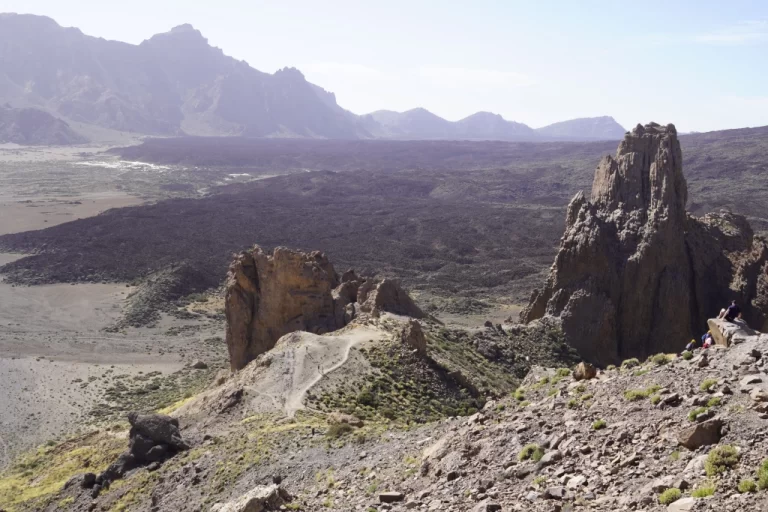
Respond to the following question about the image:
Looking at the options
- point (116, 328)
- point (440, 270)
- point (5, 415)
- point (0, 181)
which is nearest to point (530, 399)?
point (5, 415)

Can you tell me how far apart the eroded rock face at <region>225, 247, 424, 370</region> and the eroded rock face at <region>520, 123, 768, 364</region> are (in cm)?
937

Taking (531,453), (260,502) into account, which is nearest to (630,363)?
(531,453)

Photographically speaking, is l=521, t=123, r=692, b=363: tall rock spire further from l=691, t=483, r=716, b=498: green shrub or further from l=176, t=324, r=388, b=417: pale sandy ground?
l=691, t=483, r=716, b=498: green shrub

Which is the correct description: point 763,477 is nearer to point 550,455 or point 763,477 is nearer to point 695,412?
point 695,412

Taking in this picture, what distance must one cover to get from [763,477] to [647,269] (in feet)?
94.3

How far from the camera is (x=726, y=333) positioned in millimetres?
14234

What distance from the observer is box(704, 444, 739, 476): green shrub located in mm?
9211

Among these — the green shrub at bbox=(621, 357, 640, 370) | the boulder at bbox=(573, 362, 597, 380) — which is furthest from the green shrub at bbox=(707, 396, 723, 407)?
the boulder at bbox=(573, 362, 597, 380)

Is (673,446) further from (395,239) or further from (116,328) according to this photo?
(395,239)

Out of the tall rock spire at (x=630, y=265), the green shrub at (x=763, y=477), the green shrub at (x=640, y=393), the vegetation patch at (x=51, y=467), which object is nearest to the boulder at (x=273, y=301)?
the vegetation patch at (x=51, y=467)

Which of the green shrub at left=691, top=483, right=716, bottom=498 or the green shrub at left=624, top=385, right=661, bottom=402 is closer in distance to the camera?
the green shrub at left=691, top=483, right=716, bottom=498

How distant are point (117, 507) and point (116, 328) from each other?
48653mm

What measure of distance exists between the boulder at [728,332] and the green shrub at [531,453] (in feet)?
15.6

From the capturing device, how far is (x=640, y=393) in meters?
12.6
